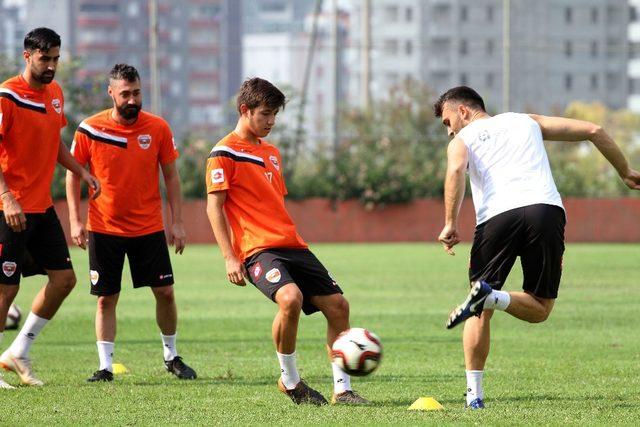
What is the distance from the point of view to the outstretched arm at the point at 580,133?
7.73 m

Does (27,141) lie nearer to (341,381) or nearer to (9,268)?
(9,268)

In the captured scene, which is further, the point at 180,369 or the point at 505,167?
the point at 180,369

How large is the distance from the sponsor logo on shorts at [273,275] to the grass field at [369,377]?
30.9 inches

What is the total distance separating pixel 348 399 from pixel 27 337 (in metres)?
2.70

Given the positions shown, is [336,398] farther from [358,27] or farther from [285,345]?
[358,27]

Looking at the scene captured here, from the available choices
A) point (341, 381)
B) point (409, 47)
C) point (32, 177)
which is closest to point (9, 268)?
point (32, 177)

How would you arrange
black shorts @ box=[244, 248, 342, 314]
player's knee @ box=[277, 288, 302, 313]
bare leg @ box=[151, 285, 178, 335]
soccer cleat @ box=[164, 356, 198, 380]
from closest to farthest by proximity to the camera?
player's knee @ box=[277, 288, 302, 313], black shorts @ box=[244, 248, 342, 314], soccer cleat @ box=[164, 356, 198, 380], bare leg @ box=[151, 285, 178, 335]

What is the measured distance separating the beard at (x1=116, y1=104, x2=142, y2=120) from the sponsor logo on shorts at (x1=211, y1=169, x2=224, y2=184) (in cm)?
151

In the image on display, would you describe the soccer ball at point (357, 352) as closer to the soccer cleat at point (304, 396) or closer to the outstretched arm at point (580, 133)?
the soccer cleat at point (304, 396)

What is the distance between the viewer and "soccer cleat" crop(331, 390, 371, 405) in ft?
26.0

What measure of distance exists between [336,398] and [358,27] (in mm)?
61786

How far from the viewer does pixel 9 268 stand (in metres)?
8.84

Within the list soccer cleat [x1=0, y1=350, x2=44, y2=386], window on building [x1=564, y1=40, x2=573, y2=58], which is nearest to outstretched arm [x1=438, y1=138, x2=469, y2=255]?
soccer cleat [x1=0, y1=350, x2=44, y2=386]

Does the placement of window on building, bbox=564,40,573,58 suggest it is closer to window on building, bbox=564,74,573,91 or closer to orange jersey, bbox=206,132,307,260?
window on building, bbox=564,74,573,91
